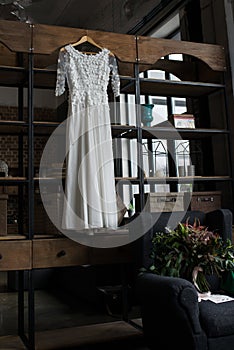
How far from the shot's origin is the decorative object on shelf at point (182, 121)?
3.54m

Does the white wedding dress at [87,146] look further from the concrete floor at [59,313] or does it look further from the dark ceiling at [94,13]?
the dark ceiling at [94,13]

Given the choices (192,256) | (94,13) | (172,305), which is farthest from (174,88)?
(94,13)

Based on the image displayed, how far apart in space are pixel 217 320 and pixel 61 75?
2.06 metres

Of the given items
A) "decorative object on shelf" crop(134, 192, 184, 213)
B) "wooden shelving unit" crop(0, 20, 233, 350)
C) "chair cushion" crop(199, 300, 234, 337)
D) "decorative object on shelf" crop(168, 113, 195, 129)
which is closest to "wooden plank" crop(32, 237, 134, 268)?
"wooden shelving unit" crop(0, 20, 233, 350)

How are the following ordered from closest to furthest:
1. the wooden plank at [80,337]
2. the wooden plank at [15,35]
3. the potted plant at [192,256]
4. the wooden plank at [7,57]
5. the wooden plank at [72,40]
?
1. the potted plant at [192,256]
2. the wooden plank at [80,337]
3. the wooden plank at [15,35]
4. the wooden plank at [72,40]
5. the wooden plank at [7,57]

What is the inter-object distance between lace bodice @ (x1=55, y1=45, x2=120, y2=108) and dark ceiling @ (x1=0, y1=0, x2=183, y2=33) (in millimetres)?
2149

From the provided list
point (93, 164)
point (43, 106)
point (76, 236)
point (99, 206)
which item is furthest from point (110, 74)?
point (43, 106)

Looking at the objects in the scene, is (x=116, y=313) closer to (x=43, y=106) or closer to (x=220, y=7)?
(x=220, y=7)

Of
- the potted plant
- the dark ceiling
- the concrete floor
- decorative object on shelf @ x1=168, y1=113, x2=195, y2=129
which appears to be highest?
the dark ceiling

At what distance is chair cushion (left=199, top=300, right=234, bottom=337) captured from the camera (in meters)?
2.05

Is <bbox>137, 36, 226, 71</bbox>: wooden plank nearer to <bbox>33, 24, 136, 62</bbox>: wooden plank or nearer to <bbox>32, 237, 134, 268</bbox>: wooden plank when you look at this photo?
<bbox>33, 24, 136, 62</bbox>: wooden plank

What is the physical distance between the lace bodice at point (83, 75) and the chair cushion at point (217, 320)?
5.72ft

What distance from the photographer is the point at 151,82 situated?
3490 mm

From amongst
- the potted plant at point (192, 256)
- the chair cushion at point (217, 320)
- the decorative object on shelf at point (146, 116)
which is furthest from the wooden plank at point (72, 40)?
the chair cushion at point (217, 320)
